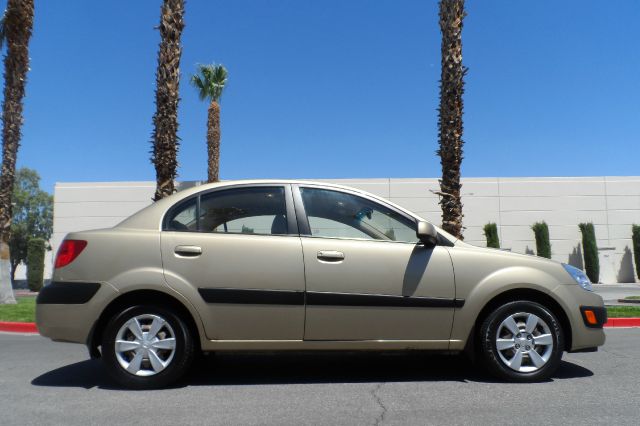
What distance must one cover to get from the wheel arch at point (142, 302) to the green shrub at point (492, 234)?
21.7m

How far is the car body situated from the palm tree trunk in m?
19.0

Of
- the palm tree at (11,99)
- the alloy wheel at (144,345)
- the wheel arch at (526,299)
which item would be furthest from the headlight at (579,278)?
the palm tree at (11,99)

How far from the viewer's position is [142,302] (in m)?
4.25

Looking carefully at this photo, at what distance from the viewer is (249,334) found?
4203 mm

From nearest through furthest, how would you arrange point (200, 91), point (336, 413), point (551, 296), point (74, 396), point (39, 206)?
point (336, 413), point (74, 396), point (551, 296), point (200, 91), point (39, 206)

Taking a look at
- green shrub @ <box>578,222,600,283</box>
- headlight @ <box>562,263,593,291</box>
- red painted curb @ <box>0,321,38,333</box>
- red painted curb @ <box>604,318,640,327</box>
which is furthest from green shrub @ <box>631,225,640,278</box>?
red painted curb @ <box>0,321,38,333</box>

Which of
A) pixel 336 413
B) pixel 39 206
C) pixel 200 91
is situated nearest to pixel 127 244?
pixel 336 413

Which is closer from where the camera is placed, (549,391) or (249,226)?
(549,391)

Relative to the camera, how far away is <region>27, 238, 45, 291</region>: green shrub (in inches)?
997

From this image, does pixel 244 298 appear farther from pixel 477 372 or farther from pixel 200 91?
pixel 200 91

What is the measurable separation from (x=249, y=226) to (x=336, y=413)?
1726 mm

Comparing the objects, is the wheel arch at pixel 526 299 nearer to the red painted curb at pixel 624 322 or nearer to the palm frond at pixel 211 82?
the red painted curb at pixel 624 322

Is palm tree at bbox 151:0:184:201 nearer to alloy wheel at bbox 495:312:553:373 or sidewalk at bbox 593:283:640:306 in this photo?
alloy wheel at bbox 495:312:553:373

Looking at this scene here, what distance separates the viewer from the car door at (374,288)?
13.8 ft
